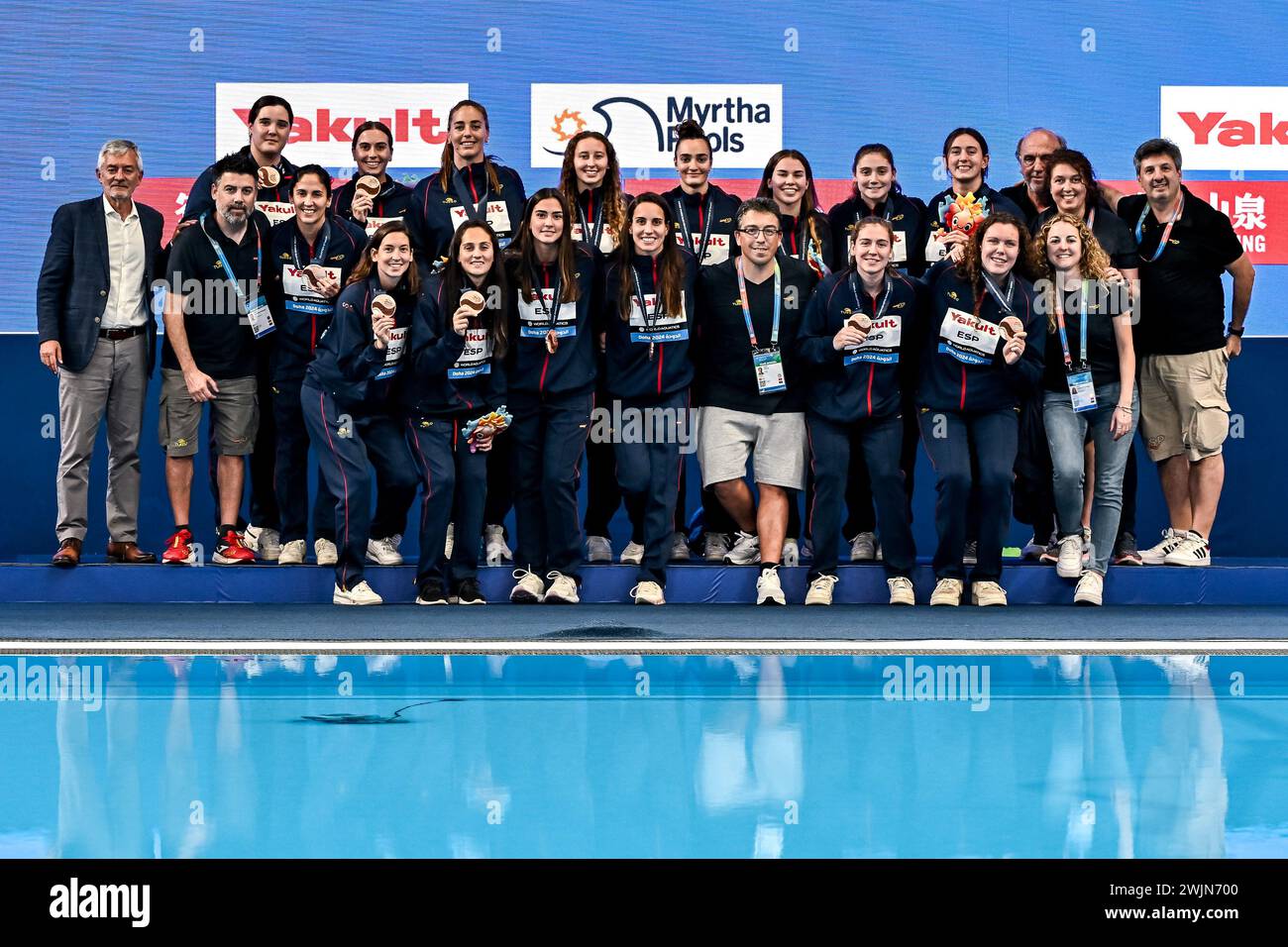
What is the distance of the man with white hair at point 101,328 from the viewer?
731 cm

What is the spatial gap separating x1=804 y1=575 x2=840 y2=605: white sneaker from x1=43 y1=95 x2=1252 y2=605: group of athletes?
0.08ft

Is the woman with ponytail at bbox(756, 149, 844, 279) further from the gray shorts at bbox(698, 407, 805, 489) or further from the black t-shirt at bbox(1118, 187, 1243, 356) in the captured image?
the black t-shirt at bbox(1118, 187, 1243, 356)

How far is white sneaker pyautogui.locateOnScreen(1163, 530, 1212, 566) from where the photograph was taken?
7.47m

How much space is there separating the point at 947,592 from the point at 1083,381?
3.62ft

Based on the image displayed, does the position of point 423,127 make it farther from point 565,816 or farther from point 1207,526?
point 565,816

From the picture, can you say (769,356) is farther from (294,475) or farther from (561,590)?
(294,475)

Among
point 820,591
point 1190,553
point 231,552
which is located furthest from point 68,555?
point 1190,553

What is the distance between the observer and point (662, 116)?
8.78 m

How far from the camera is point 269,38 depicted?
347 inches

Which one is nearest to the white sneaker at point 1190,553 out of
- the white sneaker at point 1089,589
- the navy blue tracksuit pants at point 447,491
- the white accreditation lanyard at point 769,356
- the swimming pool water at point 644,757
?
the white sneaker at point 1089,589

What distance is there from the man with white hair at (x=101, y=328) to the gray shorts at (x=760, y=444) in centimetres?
270
